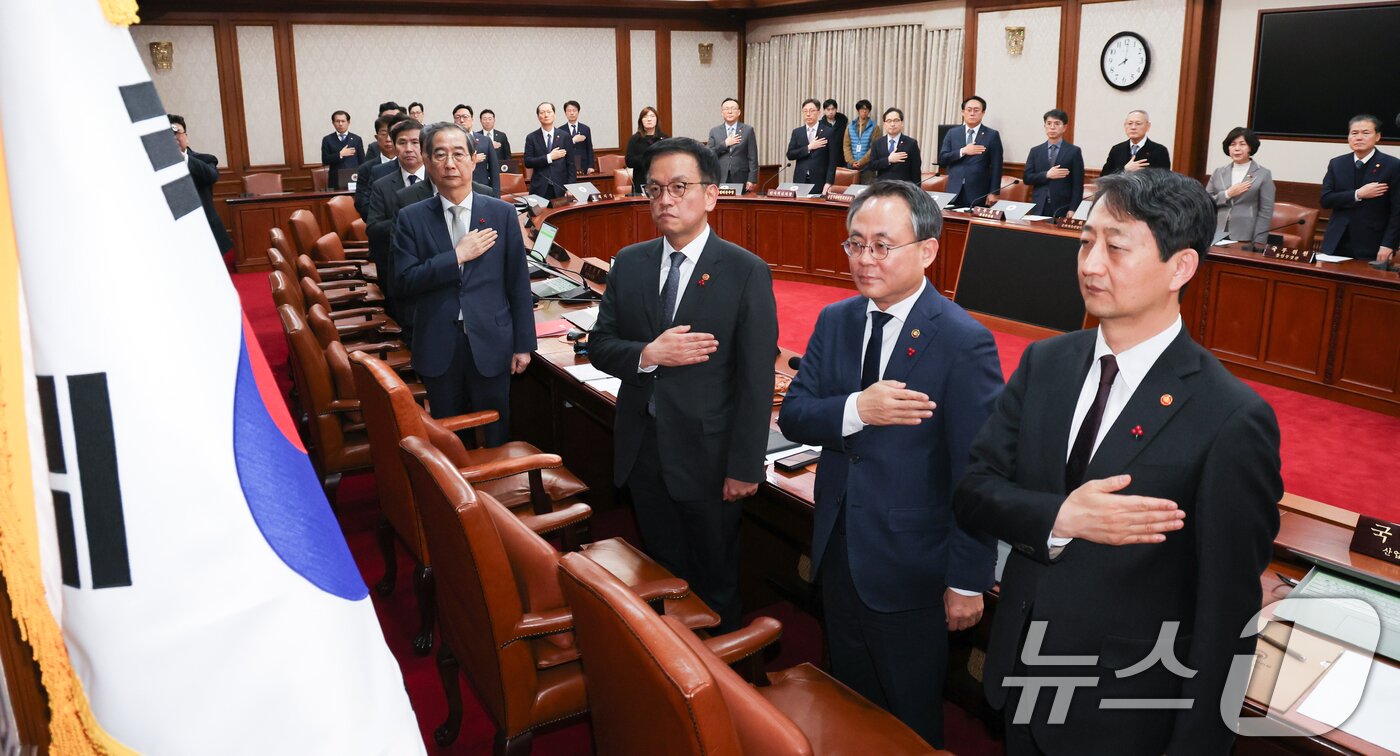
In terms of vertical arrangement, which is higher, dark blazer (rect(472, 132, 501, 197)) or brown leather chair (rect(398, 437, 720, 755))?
dark blazer (rect(472, 132, 501, 197))

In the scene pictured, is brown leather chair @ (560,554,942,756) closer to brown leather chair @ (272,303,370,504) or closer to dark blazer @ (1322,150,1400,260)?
brown leather chair @ (272,303,370,504)

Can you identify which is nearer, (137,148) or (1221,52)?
(137,148)

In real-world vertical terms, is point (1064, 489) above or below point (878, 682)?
above

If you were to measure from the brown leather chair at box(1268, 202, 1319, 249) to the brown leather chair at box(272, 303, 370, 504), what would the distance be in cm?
585

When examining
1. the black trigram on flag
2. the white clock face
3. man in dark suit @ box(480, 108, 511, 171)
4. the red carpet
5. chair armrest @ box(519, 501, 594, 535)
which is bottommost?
the red carpet

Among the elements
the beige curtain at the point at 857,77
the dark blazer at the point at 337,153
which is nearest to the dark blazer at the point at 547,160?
the dark blazer at the point at 337,153

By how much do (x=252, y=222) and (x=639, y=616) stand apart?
10017mm

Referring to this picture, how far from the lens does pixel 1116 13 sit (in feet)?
31.6

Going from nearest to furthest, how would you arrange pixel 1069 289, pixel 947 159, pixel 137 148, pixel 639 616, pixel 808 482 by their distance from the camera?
pixel 137 148 < pixel 639 616 < pixel 808 482 < pixel 1069 289 < pixel 947 159

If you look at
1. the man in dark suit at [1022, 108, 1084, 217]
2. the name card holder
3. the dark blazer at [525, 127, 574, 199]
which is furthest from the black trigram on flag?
the dark blazer at [525, 127, 574, 199]

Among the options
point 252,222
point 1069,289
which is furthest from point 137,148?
point 252,222

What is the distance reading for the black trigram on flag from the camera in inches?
35.3

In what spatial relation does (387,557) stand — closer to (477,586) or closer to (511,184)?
(477,586)

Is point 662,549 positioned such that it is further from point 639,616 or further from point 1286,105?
point 1286,105
